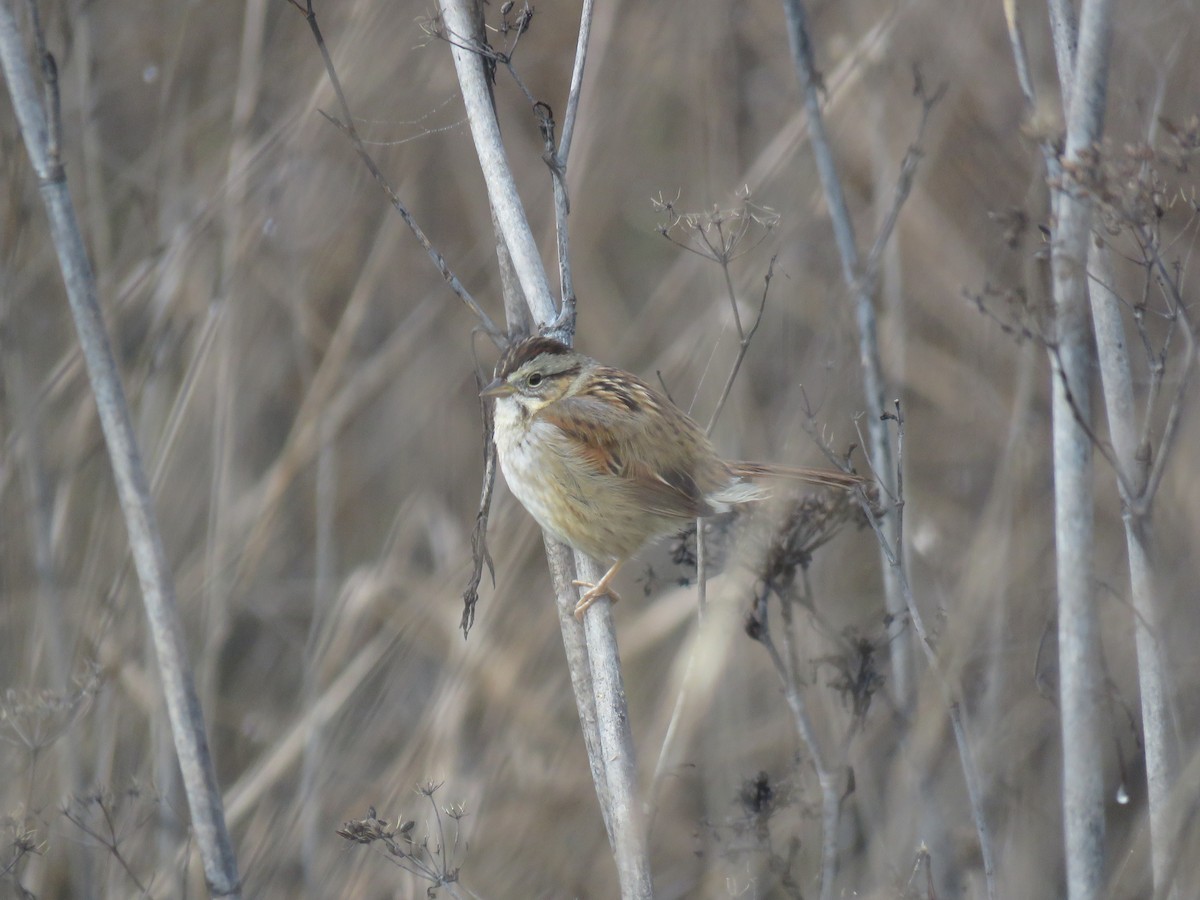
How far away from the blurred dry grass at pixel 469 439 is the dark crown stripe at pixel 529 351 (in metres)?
0.47

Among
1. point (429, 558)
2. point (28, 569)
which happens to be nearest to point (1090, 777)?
point (429, 558)

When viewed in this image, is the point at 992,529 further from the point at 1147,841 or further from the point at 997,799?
the point at 1147,841

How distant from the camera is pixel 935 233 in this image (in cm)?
436

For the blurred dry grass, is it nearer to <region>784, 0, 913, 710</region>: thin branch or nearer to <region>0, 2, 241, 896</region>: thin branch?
<region>784, 0, 913, 710</region>: thin branch

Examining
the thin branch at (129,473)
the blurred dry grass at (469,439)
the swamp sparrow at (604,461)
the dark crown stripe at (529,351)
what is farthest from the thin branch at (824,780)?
the thin branch at (129,473)

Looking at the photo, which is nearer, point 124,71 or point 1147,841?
point 1147,841

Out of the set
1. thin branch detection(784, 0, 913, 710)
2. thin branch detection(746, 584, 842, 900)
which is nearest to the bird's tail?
thin branch detection(784, 0, 913, 710)

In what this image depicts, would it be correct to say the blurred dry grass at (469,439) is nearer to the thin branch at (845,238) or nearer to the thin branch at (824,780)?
the thin branch at (845,238)

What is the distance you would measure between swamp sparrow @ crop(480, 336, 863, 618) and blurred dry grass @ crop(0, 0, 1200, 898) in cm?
28

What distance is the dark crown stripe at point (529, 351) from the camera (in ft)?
9.68

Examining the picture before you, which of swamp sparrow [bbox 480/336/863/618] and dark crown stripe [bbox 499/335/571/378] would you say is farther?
swamp sparrow [bbox 480/336/863/618]

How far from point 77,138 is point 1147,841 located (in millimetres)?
4256

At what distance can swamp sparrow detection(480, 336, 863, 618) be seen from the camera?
10.6 ft

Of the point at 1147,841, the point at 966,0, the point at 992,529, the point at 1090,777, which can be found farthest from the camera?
the point at 966,0
